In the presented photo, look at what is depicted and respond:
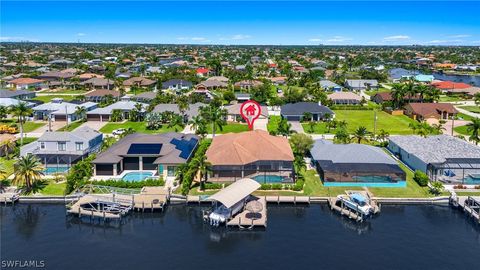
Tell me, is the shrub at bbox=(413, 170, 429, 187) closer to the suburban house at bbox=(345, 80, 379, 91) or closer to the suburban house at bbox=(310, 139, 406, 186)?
the suburban house at bbox=(310, 139, 406, 186)

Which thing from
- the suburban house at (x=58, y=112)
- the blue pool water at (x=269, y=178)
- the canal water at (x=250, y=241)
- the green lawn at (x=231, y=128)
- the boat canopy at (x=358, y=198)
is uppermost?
the suburban house at (x=58, y=112)

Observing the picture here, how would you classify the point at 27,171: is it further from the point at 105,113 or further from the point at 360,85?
the point at 360,85

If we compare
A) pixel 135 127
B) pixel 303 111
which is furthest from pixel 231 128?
pixel 135 127

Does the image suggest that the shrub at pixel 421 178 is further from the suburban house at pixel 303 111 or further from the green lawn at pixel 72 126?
the green lawn at pixel 72 126

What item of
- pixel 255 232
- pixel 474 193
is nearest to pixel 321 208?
pixel 255 232

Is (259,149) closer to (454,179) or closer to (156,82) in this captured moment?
(454,179)

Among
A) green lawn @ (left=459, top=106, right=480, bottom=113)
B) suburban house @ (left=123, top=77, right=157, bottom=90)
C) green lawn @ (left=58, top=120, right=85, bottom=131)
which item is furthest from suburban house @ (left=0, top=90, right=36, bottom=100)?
green lawn @ (left=459, top=106, right=480, bottom=113)

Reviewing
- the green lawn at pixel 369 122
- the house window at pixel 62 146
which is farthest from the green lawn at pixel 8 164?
the green lawn at pixel 369 122
